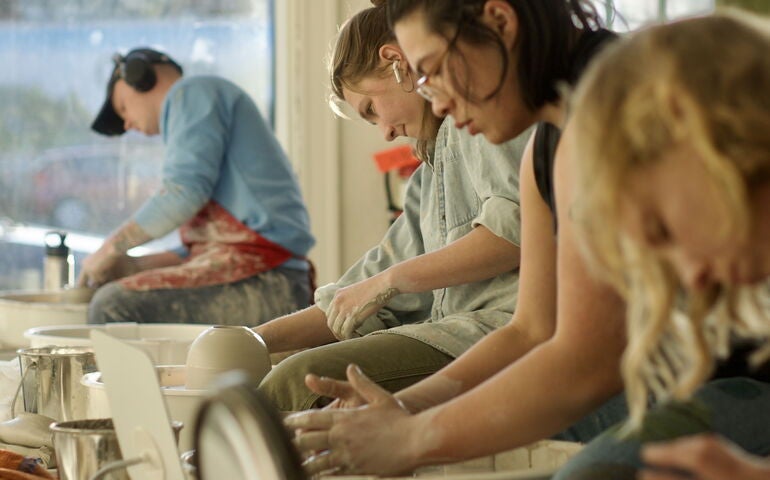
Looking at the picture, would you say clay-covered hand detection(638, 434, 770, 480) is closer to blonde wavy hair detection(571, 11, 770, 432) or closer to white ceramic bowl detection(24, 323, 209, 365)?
blonde wavy hair detection(571, 11, 770, 432)

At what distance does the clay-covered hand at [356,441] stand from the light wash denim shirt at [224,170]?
175cm

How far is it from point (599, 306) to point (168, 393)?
1.94ft

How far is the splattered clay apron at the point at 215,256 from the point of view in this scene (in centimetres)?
266

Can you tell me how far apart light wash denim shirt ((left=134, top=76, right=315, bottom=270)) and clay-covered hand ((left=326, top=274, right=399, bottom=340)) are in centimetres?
114

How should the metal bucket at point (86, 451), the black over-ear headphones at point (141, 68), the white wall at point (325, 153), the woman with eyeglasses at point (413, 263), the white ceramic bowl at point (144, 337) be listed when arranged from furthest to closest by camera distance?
the white wall at point (325, 153)
the black over-ear headphones at point (141, 68)
the white ceramic bowl at point (144, 337)
the woman with eyeglasses at point (413, 263)
the metal bucket at point (86, 451)

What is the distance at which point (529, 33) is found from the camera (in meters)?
1.12

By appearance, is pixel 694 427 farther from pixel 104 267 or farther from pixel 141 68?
pixel 141 68

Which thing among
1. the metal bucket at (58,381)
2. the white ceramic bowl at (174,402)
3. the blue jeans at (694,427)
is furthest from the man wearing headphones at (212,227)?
the blue jeans at (694,427)

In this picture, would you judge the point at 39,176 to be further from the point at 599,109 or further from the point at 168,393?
the point at 599,109

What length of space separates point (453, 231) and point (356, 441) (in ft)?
2.28

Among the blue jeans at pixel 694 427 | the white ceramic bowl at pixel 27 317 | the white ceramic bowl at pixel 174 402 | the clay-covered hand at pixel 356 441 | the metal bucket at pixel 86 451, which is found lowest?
the white ceramic bowl at pixel 27 317

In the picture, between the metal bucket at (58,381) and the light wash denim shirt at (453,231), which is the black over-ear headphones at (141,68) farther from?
the metal bucket at (58,381)

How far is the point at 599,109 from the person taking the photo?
0.68 meters

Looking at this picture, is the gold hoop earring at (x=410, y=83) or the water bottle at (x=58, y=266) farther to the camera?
the water bottle at (x=58, y=266)
